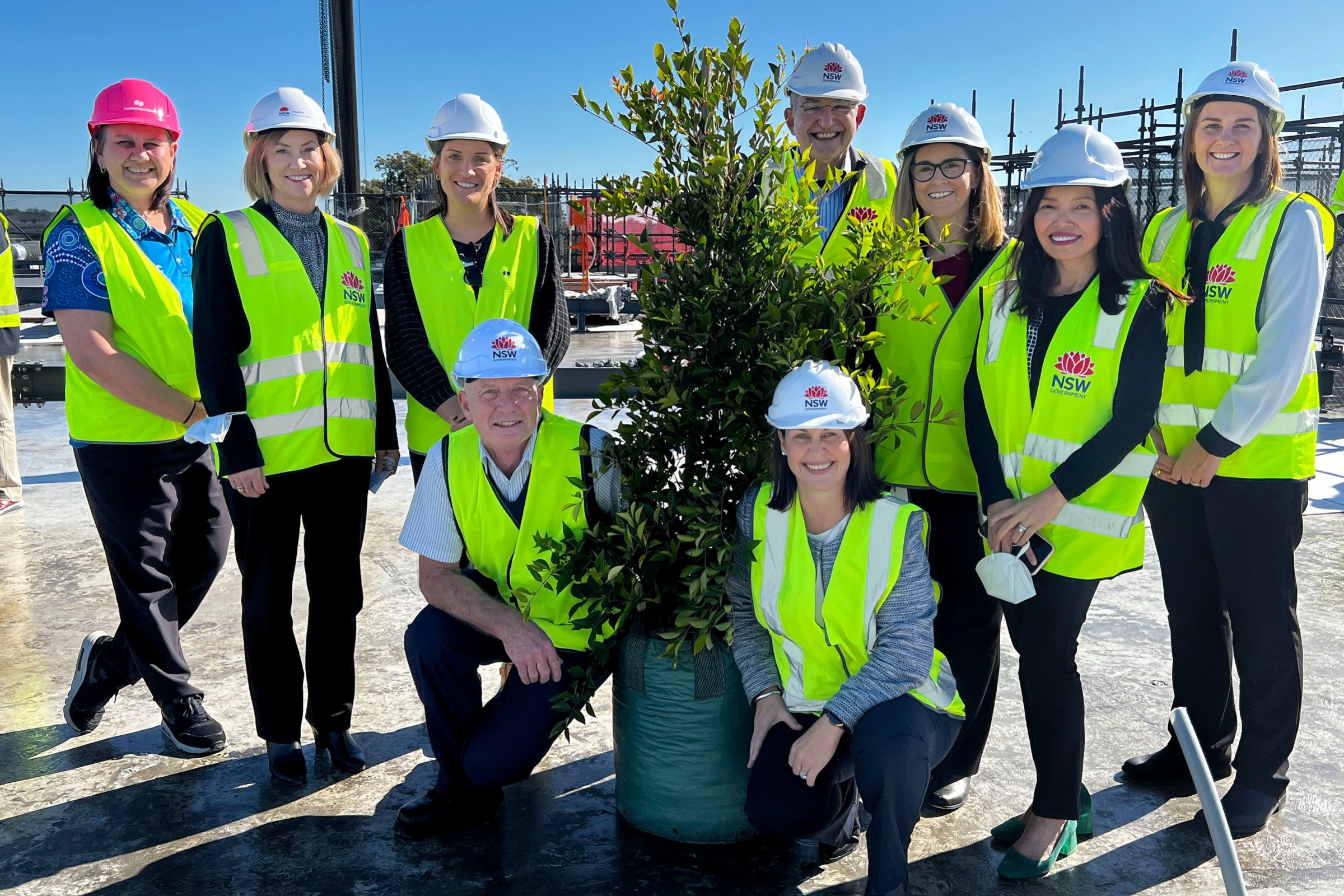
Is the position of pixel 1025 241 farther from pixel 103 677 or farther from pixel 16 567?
pixel 16 567

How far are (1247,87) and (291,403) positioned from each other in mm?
2984

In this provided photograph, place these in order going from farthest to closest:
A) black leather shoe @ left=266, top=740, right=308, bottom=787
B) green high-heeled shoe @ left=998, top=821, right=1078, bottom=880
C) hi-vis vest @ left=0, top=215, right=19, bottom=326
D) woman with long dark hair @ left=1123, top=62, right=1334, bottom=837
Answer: hi-vis vest @ left=0, top=215, right=19, bottom=326 → black leather shoe @ left=266, top=740, right=308, bottom=787 → woman with long dark hair @ left=1123, top=62, right=1334, bottom=837 → green high-heeled shoe @ left=998, top=821, right=1078, bottom=880

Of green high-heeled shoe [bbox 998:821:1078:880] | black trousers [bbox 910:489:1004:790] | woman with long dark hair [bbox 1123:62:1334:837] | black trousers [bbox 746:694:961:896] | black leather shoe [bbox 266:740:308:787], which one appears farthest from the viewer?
black leather shoe [bbox 266:740:308:787]

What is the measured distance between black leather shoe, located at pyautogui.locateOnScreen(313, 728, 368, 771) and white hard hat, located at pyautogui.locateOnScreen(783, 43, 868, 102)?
261 cm

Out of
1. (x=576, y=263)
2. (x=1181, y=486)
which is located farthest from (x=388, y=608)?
(x=576, y=263)

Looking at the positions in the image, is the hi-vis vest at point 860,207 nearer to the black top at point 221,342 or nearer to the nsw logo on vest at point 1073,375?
the nsw logo on vest at point 1073,375

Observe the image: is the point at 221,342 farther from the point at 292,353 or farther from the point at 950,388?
the point at 950,388

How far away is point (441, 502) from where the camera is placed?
10.5 ft

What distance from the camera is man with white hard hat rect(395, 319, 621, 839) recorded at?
310 centimetres

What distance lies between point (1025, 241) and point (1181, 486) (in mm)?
955

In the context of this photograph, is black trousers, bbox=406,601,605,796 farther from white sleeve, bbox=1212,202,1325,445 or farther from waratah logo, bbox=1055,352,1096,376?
white sleeve, bbox=1212,202,1325,445

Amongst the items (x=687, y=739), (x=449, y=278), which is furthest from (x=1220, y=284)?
(x=449, y=278)

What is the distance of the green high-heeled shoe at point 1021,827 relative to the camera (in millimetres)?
3104

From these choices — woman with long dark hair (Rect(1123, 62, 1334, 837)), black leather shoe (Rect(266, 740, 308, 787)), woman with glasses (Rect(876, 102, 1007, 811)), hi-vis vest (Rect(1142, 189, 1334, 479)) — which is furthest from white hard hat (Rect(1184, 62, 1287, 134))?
black leather shoe (Rect(266, 740, 308, 787))
